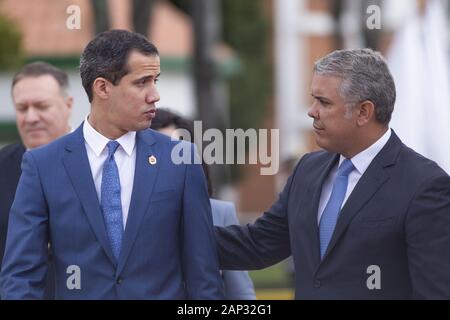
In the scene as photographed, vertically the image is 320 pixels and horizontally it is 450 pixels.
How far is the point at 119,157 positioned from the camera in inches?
188

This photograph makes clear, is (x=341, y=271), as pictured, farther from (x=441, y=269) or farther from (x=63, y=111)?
(x=63, y=111)

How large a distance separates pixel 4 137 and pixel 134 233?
16.1 metres

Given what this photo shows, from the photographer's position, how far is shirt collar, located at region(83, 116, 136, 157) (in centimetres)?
478

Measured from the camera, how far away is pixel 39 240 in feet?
15.2

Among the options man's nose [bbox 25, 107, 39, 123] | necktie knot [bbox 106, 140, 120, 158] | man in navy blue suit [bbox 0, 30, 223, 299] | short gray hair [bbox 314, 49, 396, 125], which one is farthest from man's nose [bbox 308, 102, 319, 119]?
man's nose [bbox 25, 107, 39, 123]

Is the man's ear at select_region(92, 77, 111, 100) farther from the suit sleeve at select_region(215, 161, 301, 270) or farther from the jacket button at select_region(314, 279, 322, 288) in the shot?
the jacket button at select_region(314, 279, 322, 288)

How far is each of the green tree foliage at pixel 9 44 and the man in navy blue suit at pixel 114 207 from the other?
451 inches

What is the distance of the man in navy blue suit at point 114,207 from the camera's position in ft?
15.2

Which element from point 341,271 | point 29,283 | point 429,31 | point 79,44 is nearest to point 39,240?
point 29,283

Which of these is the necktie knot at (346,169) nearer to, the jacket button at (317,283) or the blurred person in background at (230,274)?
the jacket button at (317,283)

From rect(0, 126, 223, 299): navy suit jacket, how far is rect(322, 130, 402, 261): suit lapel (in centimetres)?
51

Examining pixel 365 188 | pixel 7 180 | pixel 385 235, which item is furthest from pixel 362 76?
pixel 7 180

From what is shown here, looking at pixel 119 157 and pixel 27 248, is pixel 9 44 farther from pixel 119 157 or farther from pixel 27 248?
pixel 27 248

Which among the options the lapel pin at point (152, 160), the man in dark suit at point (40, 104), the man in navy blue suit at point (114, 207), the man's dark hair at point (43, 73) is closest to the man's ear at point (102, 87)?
the man in navy blue suit at point (114, 207)
